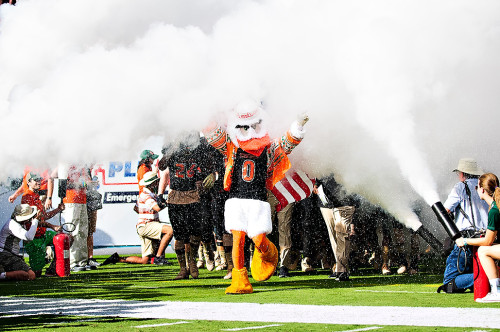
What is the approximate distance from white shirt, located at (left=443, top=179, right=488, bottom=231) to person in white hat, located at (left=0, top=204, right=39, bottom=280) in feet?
19.0

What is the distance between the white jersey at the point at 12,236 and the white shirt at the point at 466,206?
5.80 meters

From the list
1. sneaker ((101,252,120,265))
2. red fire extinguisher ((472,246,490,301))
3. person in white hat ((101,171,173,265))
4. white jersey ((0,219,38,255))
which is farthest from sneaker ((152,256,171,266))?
red fire extinguisher ((472,246,490,301))

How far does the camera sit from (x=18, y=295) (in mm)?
8578

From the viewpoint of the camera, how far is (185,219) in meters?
10.4

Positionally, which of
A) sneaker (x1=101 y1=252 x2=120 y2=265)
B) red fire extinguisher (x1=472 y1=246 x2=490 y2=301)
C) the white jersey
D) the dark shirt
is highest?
the dark shirt

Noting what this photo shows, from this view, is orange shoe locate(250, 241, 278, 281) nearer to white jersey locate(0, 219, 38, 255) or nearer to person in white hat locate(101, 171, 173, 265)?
white jersey locate(0, 219, 38, 255)

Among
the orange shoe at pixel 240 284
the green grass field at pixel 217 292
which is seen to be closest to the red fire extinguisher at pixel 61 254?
the green grass field at pixel 217 292

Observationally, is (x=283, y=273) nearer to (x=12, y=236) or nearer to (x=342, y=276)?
(x=342, y=276)

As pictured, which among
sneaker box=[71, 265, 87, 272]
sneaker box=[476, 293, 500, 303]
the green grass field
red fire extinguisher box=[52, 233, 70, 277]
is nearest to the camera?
the green grass field

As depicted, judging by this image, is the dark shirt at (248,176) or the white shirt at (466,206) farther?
the dark shirt at (248,176)

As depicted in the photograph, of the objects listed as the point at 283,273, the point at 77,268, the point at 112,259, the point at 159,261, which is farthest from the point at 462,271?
the point at 112,259

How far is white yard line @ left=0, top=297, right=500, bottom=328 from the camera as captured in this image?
569cm

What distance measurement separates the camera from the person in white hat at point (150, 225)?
45.7ft

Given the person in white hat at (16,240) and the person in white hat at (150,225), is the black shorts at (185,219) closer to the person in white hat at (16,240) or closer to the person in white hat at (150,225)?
the person in white hat at (16,240)
